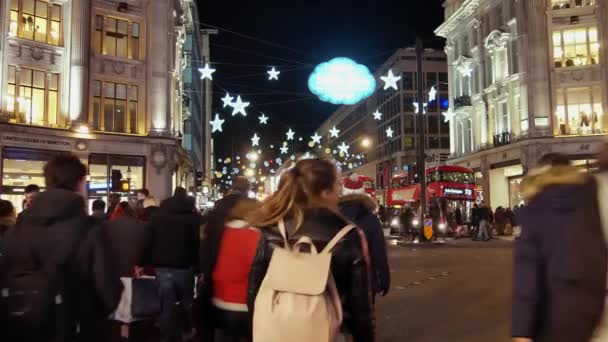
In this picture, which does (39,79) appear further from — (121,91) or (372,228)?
(372,228)

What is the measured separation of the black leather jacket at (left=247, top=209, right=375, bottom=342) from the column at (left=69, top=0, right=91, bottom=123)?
94.6ft

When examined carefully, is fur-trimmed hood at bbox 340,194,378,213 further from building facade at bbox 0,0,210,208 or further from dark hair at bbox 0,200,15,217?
building facade at bbox 0,0,210,208

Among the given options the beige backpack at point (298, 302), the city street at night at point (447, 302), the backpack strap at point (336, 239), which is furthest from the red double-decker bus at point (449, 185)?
the beige backpack at point (298, 302)

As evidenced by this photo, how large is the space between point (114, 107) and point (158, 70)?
313 cm

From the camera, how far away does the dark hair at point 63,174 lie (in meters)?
3.92

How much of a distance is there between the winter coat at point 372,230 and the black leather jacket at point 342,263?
93.7 inches

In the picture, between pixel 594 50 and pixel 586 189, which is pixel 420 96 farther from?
pixel 586 189

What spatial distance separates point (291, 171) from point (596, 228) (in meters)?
1.68

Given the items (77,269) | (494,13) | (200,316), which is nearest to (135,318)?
(200,316)

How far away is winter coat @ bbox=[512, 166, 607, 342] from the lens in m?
3.12

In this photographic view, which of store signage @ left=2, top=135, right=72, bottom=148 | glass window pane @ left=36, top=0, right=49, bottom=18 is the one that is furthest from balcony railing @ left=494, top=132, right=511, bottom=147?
glass window pane @ left=36, top=0, right=49, bottom=18

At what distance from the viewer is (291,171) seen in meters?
3.58

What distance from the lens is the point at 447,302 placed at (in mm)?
10867

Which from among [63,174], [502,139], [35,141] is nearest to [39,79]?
[35,141]
